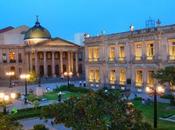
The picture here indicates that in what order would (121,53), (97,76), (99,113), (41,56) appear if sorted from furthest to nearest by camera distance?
(41,56)
(97,76)
(121,53)
(99,113)

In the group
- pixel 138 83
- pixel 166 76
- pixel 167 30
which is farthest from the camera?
pixel 138 83

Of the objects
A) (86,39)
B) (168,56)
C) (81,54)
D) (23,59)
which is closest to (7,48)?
(23,59)

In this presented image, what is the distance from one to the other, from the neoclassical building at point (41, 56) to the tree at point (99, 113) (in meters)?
70.4

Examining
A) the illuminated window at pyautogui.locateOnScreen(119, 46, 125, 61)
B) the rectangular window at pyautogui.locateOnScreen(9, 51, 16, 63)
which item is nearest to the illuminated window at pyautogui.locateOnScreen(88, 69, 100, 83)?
the illuminated window at pyautogui.locateOnScreen(119, 46, 125, 61)

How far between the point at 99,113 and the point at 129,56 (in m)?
39.1

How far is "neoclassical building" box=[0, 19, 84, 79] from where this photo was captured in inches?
3543

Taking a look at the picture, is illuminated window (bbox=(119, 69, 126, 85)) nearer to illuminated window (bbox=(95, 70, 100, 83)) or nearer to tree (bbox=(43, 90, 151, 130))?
illuminated window (bbox=(95, 70, 100, 83))

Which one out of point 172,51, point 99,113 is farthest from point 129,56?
point 99,113

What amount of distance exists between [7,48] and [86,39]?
1296 inches

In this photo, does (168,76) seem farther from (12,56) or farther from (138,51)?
(12,56)

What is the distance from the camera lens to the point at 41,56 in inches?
3718

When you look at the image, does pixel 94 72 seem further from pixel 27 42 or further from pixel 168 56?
pixel 27 42

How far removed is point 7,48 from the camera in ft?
296

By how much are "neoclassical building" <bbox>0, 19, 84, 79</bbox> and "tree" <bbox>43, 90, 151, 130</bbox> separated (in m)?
70.4
